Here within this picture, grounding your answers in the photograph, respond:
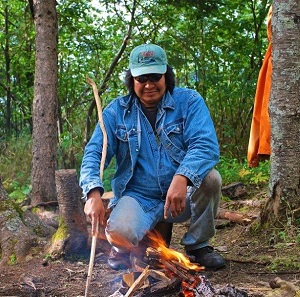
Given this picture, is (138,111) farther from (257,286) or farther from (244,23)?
(244,23)

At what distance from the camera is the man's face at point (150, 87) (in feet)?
11.7

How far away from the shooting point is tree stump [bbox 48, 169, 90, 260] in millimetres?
4301

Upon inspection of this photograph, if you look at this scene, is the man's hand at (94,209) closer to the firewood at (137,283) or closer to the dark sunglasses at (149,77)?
the firewood at (137,283)

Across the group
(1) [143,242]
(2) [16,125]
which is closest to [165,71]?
(1) [143,242]

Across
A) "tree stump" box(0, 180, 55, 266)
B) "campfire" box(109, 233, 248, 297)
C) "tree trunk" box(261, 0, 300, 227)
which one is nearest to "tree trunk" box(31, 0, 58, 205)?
"tree stump" box(0, 180, 55, 266)

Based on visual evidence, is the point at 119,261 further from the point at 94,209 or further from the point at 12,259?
the point at 12,259

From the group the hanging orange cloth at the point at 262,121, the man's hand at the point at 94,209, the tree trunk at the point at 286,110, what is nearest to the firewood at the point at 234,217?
the hanging orange cloth at the point at 262,121

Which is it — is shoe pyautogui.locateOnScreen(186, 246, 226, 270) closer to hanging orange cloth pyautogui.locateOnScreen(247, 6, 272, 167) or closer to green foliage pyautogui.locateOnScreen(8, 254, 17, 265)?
hanging orange cloth pyautogui.locateOnScreen(247, 6, 272, 167)

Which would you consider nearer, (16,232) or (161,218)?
(161,218)

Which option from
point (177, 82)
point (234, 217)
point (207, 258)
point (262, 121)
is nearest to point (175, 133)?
point (207, 258)

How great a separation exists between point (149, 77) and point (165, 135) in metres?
0.42

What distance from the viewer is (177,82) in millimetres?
11719

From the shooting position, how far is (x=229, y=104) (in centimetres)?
1009

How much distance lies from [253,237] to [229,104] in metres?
5.77
